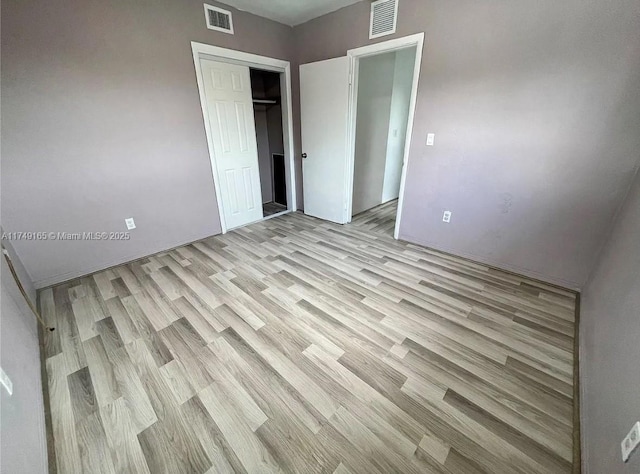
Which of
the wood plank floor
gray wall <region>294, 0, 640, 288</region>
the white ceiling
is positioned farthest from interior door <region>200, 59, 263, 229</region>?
gray wall <region>294, 0, 640, 288</region>

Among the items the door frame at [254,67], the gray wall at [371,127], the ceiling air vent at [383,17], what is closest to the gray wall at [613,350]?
the ceiling air vent at [383,17]

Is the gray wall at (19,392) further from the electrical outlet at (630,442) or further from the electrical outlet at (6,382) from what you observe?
the electrical outlet at (630,442)

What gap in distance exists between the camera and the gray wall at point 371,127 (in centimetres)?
338

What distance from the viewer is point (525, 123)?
2043 mm

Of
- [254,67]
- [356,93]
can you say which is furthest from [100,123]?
[356,93]

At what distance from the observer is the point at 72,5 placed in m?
1.93

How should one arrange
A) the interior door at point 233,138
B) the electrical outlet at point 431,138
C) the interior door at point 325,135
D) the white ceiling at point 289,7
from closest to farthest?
the electrical outlet at point 431,138
the white ceiling at point 289,7
the interior door at point 233,138
the interior door at point 325,135

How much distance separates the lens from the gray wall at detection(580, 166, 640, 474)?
89cm

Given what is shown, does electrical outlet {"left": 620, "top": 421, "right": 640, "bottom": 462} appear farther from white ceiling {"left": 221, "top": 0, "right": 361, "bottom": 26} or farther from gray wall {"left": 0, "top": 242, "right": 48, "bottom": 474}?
white ceiling {"left": 221, "top": 0, "right": 361, "bottom": 26}

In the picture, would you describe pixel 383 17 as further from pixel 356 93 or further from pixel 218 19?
pixel 218 19

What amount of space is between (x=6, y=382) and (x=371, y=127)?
402cm

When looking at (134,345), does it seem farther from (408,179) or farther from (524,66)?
(524,66)

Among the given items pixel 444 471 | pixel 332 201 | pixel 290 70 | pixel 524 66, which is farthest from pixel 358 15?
pixel 444 471

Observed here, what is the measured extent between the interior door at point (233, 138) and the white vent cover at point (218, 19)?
12.6 inches
